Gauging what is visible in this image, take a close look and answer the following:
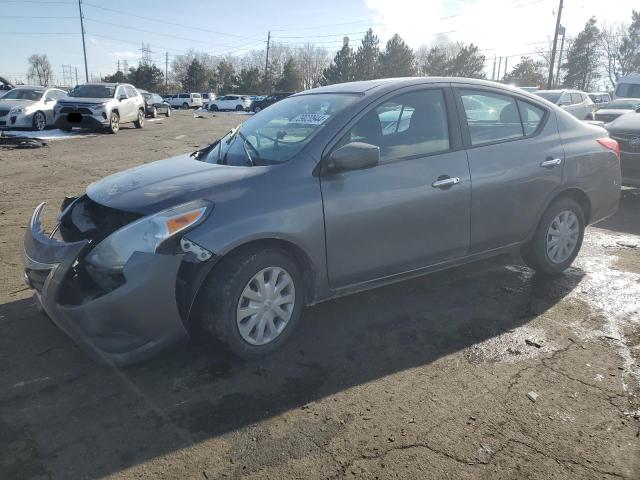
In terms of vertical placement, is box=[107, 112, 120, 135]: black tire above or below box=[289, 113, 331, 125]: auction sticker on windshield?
below

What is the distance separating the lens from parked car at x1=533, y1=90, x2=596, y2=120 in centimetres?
1662

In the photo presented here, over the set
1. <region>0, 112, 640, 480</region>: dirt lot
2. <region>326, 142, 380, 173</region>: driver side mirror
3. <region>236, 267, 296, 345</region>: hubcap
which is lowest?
<region>0, 112, 640, 480</region>: dirt lot

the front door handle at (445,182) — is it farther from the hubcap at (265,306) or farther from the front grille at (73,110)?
the front grille at (73,110)

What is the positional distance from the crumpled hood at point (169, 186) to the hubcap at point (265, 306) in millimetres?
562

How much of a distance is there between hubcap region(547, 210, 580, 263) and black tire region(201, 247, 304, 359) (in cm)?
277

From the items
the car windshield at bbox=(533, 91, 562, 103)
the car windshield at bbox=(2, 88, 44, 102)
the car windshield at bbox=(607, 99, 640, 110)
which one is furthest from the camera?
the car windshield at bbox=(533, 91, 562, 103)

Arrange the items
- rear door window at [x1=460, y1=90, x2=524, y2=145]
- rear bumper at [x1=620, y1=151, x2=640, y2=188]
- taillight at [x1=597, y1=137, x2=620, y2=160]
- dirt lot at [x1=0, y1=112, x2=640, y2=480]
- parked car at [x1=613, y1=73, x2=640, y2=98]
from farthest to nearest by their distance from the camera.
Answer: parked car at [x1=613, y1=73, x2=640, y2=98], rear bumper at [x1=620, y1=151, x2=640, y2=188], taillight at [x1=597, y1=137, x2=620, y2=160], rear door window at [x1=460, y1=90, x2=524, y2=145], dirt lot at [x1=0, y1=112, x2=640, y2=480]

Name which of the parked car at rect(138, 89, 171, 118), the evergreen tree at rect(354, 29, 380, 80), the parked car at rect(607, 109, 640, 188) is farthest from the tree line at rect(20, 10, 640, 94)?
the parked car at rect(607, 109, 640, 188)

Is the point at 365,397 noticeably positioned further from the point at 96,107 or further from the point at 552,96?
the point at 552,96

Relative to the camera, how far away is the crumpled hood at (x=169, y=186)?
9.86ft

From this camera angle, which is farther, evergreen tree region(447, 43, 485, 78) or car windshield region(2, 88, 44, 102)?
evergreen tree region(447, 43, 485, 78)

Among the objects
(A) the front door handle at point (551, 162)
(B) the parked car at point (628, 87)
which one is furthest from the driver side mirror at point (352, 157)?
(B) the parked car at point (628, 87)

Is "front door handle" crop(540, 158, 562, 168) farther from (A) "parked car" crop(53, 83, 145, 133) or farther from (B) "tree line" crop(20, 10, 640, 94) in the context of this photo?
(B) "tree line" crop(20, 10, 640, 94)

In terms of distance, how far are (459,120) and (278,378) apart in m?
2.40
